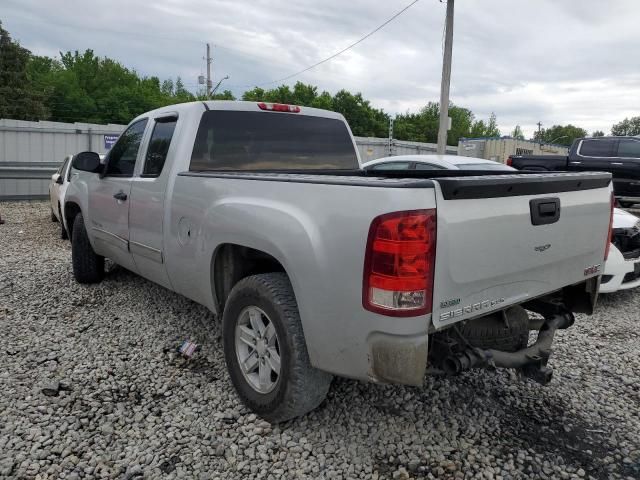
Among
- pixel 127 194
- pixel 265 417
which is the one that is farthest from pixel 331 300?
pixel 127 194

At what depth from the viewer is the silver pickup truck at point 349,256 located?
6.93 feet

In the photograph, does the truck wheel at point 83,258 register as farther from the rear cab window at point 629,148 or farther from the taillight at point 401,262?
the rear cab window at point 629,148

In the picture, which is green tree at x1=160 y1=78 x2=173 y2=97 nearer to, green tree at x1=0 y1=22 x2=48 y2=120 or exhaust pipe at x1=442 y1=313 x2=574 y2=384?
green tree at x1=0 y1=22 x2=48 y2=120

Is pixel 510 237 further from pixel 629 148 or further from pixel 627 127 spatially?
pixel 627 127

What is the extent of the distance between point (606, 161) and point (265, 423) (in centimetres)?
1104

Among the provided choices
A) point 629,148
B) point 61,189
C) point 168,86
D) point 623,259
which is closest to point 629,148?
point 629,148

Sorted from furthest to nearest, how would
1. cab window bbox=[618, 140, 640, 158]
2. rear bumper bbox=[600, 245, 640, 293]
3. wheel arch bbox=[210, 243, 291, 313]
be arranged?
cab window bbox=[618, 140, 640, 158], rear bumper bbox=[600, 245, 640, 293], wheel arch bbox=[210, 243, 291, 313]

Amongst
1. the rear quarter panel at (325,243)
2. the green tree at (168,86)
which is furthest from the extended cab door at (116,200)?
the green tree at (168,86)

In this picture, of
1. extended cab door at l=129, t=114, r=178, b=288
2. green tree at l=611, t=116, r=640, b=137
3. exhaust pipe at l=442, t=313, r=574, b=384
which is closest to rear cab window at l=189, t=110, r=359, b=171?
extended cab door at l=129, t=114, r=178, b=288

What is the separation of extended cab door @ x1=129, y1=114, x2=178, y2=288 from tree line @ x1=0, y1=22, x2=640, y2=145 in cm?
4725

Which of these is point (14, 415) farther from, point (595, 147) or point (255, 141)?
point (595, 147)

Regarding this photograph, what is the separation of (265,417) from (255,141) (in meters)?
2.11

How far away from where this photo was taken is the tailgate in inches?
84.2

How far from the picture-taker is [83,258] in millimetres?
5316
